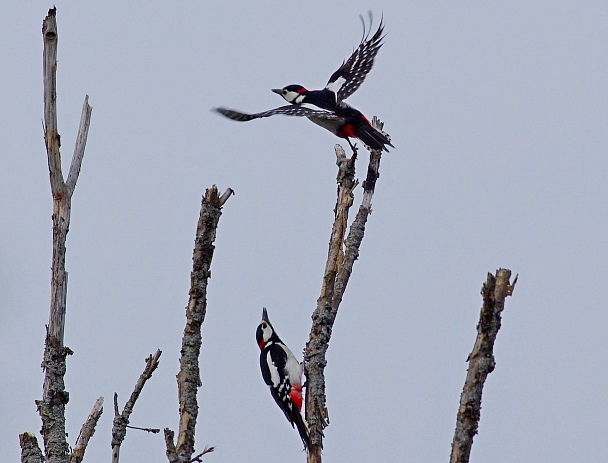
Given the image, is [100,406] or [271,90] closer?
[100,406]

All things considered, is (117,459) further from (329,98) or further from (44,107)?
(329,98)

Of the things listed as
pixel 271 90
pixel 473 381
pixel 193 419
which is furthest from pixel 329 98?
pixel 473 381

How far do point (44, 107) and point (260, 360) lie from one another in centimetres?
389

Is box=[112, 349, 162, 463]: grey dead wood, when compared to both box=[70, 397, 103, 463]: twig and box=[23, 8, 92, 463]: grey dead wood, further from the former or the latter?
box=[23, 8, 92, 463]: grey dead wood

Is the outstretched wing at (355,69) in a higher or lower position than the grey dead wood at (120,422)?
higher

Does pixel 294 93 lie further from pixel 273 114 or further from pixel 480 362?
pixel 480 362

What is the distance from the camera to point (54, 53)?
3881 millimetres

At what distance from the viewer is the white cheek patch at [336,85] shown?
8.83 m

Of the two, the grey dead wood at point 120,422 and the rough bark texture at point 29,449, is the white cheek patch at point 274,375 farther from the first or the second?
the rough bark texture at point 29,449

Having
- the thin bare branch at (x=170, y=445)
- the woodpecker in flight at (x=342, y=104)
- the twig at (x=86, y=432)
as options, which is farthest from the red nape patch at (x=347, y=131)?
the thin bare branch at (x=170, y=445)

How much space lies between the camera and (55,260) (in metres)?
3.96

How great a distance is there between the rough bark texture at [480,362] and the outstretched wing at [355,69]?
5583mm

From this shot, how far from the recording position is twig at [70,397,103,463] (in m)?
4.52

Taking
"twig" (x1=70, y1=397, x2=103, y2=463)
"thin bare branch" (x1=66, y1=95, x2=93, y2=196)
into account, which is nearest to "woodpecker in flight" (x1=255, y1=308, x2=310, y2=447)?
"twig" (x1=70, y1=397, x2=103, y2=463)
